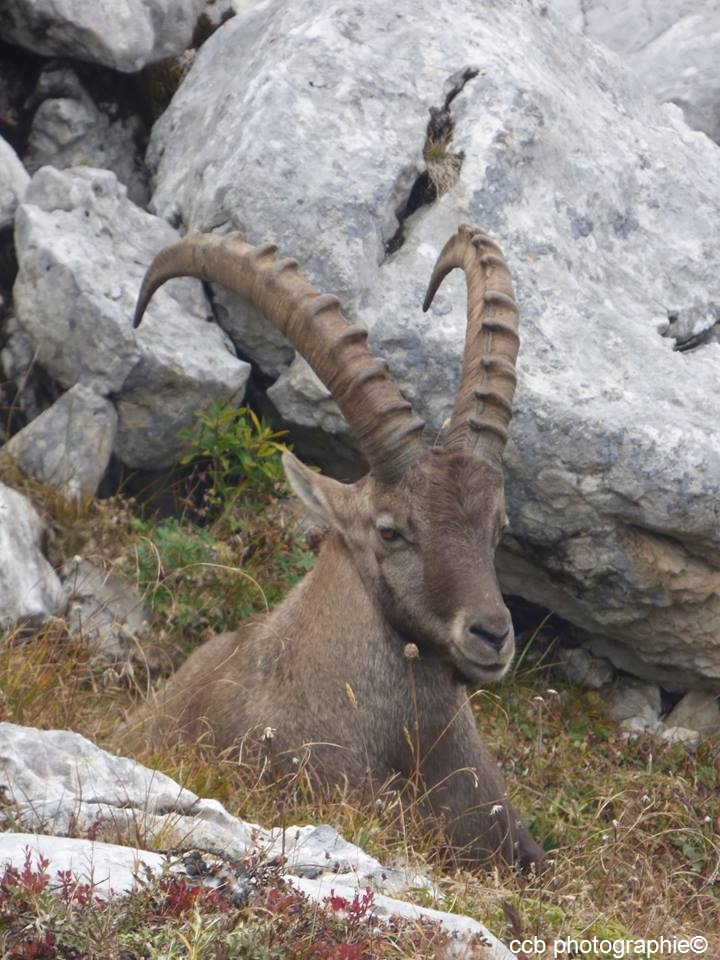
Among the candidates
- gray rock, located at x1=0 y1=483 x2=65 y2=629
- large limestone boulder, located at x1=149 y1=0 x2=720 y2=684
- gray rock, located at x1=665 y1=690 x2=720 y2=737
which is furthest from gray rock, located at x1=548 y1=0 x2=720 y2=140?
gray rock, located at x1=0 y1=483 x2=65 y2=629

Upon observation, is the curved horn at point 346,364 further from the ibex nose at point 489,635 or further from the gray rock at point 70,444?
the gray rock at point 70,444

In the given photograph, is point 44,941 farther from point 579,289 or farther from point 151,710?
point 579,289

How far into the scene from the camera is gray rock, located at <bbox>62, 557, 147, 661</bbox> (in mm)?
8852

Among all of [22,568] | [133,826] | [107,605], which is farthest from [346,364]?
[133,826]

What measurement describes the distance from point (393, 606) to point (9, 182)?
4404 millimetres

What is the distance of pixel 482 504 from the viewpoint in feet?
23.3

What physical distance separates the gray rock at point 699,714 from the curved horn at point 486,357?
→ 3.14 m

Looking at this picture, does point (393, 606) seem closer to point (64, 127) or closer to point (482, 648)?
point (482, 648)

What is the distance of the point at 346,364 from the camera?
7219 mm

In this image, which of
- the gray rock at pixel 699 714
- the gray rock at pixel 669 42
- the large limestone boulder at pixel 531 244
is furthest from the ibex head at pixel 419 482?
the gray rock at pixel 669 42

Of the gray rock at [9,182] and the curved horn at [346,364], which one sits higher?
Answer: the curved horn at [346,364]

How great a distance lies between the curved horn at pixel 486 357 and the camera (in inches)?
288

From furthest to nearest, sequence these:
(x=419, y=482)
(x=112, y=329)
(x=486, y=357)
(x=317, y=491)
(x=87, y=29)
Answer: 1. (x=87, y=29)
2. (x=112, y=329)
3. (x=317, y=491)
4. (x=486, y=357)
5. (x=419, y=482)

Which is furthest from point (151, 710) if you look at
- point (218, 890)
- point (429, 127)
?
point (429, 127)
